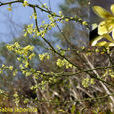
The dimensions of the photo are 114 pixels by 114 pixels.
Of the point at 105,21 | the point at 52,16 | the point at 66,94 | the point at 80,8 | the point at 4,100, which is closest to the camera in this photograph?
the point at 105,21

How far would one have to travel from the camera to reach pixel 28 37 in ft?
2.11

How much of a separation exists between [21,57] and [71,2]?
420mm

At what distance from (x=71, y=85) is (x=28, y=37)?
1449 millimetres

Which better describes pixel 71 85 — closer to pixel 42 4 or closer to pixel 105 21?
pixel 42 4

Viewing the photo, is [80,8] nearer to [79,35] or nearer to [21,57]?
[79,35]

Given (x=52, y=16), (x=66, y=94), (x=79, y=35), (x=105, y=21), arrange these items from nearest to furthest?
(x=105, y=21) < (x=52, y=16) < (x=79, y=35) < (x=66, y=94)

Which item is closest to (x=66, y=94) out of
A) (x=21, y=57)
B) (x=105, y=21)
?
(x=21, y=57)

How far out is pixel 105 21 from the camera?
0.69ft

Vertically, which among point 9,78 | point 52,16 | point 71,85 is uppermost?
point 71,85

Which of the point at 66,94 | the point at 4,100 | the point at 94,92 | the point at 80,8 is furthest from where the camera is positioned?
the point at 66,94

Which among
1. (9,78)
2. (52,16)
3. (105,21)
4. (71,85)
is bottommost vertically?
(105,21)

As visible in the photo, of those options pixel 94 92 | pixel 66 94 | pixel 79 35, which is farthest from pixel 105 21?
pixel 66 94

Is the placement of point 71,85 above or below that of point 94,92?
above

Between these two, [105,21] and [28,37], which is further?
Result: [28,37]
